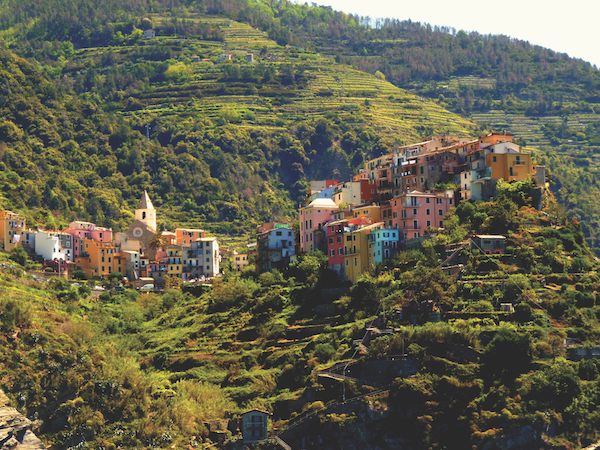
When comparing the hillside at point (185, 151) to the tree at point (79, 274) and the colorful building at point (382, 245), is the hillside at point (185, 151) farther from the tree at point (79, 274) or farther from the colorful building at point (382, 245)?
the colorful building at point (382, 245)

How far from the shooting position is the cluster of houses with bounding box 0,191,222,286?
12450cm

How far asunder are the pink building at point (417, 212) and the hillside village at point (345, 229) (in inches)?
3.3

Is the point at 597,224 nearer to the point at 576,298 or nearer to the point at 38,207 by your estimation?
the point at 38,207

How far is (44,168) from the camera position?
16550 centimetres

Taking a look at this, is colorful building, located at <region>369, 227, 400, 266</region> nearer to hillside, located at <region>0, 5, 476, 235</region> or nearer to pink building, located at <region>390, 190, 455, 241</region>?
pink building, located at <region>390, 190, 455, 241</region>

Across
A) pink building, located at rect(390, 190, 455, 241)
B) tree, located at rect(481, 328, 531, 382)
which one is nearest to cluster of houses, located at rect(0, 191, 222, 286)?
pink building, located at rect(390, 190, 455, 241)

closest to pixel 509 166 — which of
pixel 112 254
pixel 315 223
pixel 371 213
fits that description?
pixel 371 213

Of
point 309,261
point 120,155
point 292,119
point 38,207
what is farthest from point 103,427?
point 292,119

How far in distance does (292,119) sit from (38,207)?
192 feet

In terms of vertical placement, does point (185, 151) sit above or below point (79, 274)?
above

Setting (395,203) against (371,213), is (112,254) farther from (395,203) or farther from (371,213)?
(395,203)

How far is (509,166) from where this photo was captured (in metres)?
107

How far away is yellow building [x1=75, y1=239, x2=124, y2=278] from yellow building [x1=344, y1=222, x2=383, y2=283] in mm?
34335

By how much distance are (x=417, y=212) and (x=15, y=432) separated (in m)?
37.2
